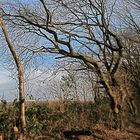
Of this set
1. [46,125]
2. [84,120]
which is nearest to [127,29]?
[84,120]

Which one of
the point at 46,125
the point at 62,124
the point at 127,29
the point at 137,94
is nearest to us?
the point at 46,125

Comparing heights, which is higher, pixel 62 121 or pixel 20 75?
pixel 20 75

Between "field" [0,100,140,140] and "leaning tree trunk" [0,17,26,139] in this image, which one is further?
"field" [0,100,140,140]

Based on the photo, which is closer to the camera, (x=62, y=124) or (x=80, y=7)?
(x=62, y=124)

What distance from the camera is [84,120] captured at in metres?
22.9

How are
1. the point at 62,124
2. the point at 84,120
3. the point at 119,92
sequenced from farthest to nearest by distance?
the point at 119,92, the point at 84,120, the point at 62,124

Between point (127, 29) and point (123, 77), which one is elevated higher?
point (127, 29)

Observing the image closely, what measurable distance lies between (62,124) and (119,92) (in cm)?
572

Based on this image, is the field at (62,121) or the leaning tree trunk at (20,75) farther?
the field at (62,121)

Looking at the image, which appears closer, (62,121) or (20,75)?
(20,75)

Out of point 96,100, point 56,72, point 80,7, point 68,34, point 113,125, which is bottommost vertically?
point 113,125

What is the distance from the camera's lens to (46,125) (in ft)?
63.5

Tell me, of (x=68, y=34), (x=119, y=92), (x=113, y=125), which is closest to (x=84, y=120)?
(x=113, y=125)

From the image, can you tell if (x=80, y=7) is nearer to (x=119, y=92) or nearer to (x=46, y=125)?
(x=119, y=92)
